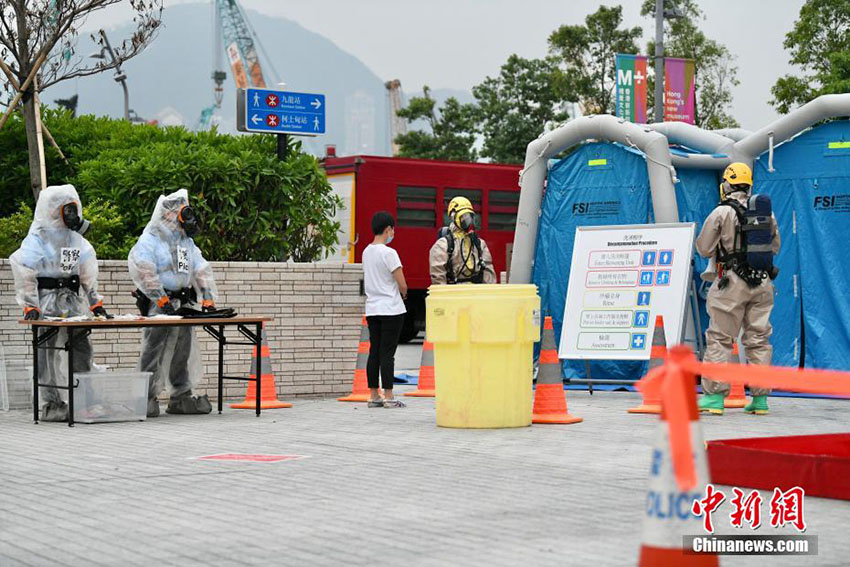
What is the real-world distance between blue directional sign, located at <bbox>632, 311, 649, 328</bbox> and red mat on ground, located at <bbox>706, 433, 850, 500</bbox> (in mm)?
6424

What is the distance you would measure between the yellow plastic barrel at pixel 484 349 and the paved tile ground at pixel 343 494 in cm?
28

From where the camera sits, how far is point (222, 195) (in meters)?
15.2

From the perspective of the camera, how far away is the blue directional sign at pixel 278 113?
15.6m

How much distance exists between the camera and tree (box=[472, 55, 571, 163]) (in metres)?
45.2

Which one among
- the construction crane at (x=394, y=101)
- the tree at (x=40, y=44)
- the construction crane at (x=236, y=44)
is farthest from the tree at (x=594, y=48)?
the construction crane at (x=236, y=44)

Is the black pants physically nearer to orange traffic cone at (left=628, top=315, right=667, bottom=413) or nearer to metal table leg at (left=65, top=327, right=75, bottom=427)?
orange traffic cone at (left=628, top=315, right=667, bottom=413)

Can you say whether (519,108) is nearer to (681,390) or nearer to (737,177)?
(737,177)

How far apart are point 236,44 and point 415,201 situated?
10193cm

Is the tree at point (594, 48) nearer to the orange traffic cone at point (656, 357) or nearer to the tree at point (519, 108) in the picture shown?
the tree at point (519, 108)

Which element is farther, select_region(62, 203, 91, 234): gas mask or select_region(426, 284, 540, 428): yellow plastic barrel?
select_region(62, 203, 91, 234): gas mask

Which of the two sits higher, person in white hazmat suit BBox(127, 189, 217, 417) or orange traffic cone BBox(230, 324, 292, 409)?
person in white hazmat suit BBox(127, 189, 217, 417)

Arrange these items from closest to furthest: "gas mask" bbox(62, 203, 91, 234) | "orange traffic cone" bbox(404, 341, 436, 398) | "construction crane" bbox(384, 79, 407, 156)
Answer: "gas mask" bbox(62, 203, 91, 234) < "orange traffic cone" bbox(404, 341, 436, 398) < "construction crane" bbox(384, 79, 407, 156)

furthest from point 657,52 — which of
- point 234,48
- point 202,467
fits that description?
point 234,48

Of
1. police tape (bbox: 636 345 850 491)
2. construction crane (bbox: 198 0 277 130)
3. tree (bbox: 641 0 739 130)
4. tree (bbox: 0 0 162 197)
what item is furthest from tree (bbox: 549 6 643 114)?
construction crane (bbox: 198 0 277 130)
